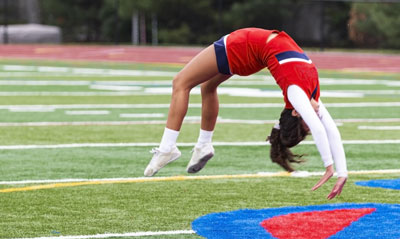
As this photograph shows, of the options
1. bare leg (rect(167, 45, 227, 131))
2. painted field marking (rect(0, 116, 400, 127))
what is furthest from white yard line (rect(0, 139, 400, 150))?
bare leg (rect(167, 45, 227, 131))

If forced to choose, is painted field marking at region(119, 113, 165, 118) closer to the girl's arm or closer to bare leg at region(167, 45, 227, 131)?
bare leg at region(167, 45, 227, 131)

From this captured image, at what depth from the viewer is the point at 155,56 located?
37.4m

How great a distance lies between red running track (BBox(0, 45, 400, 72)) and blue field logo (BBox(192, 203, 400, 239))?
2254 centimetres

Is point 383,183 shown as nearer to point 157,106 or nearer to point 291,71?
point 291,71

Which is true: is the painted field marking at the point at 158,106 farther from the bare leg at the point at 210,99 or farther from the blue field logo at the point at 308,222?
the blue field logo at the point at 308,222

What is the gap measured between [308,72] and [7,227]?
248 cm

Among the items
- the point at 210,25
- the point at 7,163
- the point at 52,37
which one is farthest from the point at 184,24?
the point at 7,163

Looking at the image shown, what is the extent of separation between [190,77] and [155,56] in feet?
99.2

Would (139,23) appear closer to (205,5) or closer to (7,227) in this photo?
(205,5)

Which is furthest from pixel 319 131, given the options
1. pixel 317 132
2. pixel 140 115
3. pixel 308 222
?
pixel 140 115

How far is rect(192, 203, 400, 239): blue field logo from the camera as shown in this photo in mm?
6754

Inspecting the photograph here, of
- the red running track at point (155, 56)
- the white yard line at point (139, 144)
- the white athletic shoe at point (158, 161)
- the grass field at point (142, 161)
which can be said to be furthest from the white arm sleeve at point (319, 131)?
the red running track at point (155, 56)

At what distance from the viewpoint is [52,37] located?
1989 inches

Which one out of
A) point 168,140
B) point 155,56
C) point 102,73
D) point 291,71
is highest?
point 291,71
